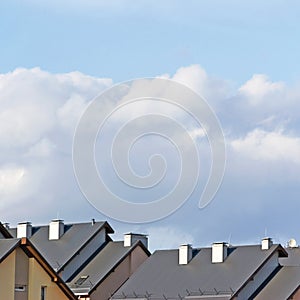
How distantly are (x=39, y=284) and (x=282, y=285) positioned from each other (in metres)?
21.0

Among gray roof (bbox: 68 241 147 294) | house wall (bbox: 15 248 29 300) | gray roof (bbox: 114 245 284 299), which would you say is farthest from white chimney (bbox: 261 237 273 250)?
house wall (bbox: 15 248 29 300)

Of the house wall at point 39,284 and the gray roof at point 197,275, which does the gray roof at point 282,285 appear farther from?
the house wall at point 39,284

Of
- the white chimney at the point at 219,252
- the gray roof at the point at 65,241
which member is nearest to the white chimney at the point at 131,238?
the gray roof at the point at 65,241

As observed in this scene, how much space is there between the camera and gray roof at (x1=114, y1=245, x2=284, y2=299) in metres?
77.9

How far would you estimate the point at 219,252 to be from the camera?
81.4 metres

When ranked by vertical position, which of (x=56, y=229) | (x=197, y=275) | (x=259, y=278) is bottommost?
(x=259, y=278)

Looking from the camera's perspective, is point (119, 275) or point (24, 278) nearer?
point (24, 278)

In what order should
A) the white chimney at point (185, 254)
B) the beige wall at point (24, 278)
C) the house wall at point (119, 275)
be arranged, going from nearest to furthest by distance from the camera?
the beige wall at point (24, 278), the white chimney at point (185, 254), the house wall at point (119, 275)

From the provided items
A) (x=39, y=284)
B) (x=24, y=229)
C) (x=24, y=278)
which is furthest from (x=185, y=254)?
(x=24, y=278)

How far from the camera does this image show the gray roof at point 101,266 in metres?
82.9

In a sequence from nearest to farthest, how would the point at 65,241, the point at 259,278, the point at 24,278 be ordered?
the point at 24,278 → the point at 259,278 → the point at 65,241

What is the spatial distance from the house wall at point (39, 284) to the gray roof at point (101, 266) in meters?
18.7

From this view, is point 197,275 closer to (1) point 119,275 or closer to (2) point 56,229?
(1) point 119,275

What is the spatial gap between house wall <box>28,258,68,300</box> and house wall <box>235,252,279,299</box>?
55.1 ft
